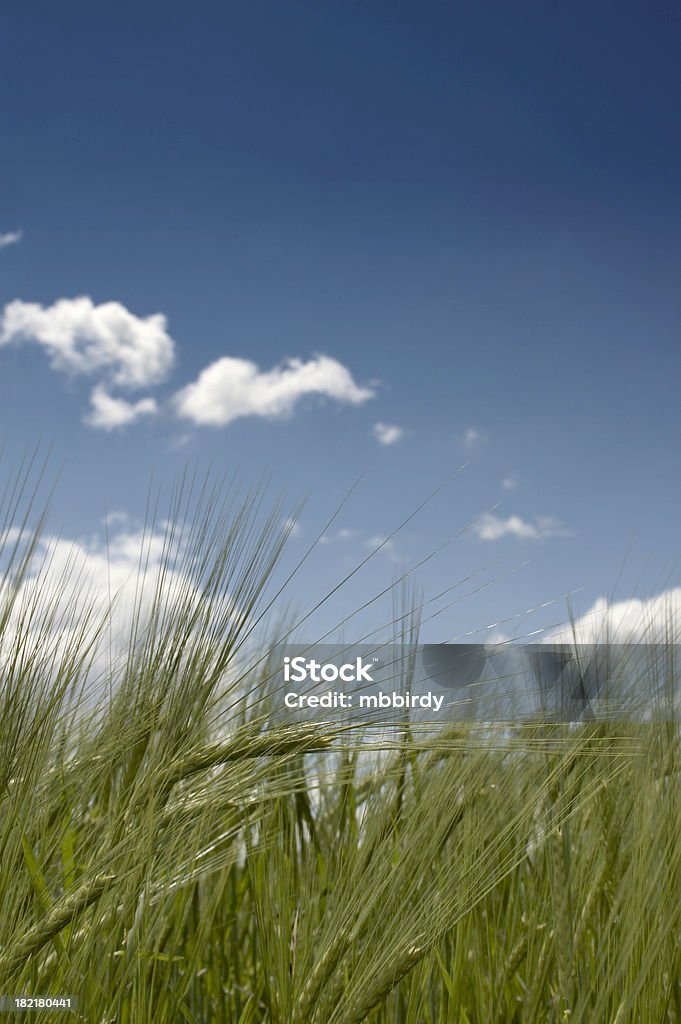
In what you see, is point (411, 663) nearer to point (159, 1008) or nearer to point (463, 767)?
point (463, 767)

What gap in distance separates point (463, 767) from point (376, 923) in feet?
0.90

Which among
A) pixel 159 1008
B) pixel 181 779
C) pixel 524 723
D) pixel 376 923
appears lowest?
pixel 159 1008

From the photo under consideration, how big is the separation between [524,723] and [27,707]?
0.72m

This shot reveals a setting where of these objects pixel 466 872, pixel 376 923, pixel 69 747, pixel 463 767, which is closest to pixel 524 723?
pixel 463 767

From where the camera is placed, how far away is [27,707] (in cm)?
108

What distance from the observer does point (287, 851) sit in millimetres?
1458

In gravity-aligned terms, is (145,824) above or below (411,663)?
below

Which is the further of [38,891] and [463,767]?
[463,767]

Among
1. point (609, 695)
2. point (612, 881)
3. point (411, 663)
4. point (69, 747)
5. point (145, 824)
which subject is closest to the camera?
point (145, 824)

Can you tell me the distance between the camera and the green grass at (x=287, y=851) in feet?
3.42

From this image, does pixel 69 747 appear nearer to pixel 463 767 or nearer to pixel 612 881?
pixel 463 767

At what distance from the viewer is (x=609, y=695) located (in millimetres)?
1545

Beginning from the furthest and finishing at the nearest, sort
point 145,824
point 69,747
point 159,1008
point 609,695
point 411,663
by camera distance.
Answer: point 609,695 < point 411,663 < point 69,747 < point 159,1008 < point 145,824

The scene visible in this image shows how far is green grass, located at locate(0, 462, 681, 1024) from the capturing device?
3.42ft
